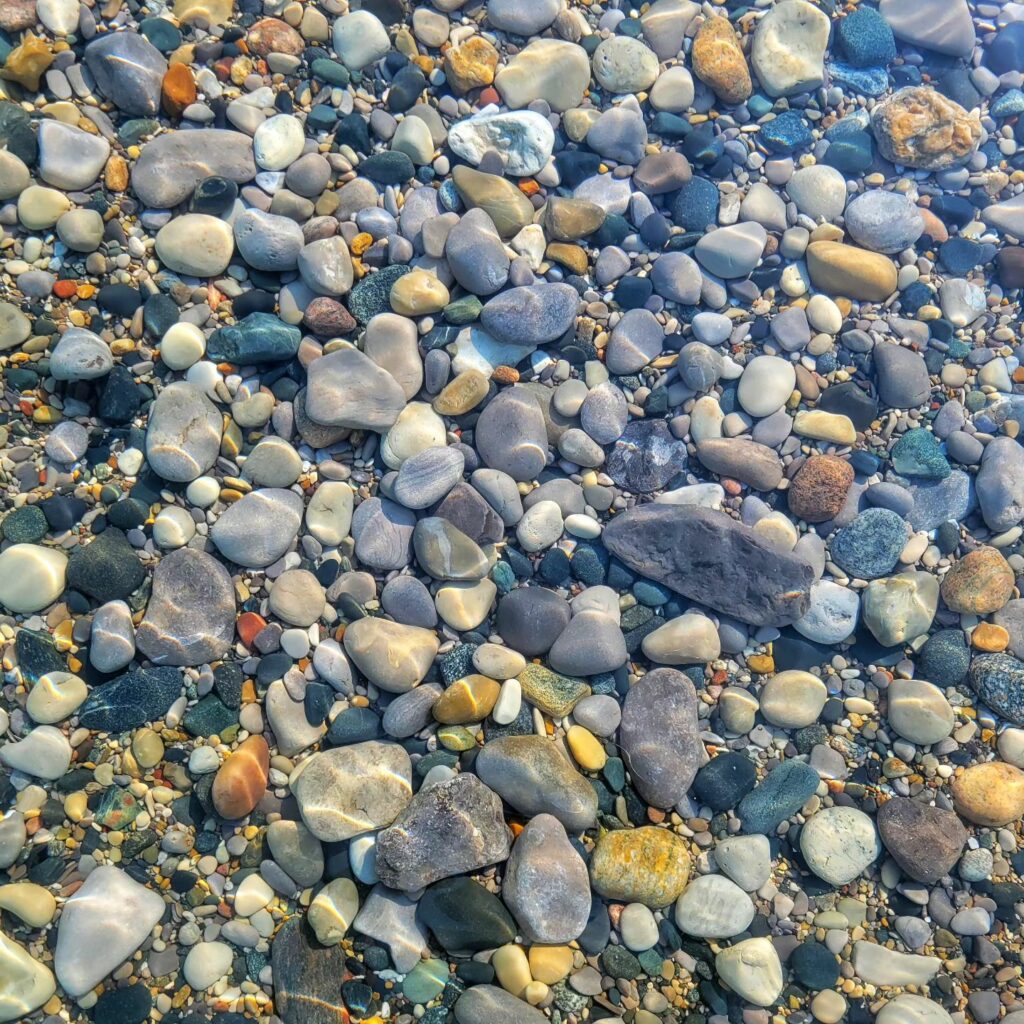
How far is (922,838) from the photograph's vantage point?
2951mm

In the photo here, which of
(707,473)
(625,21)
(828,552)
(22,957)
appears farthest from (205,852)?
(625,21)

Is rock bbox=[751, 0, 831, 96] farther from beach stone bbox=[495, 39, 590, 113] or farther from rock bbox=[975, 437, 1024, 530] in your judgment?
rock bbox=[975, 437, 1024, 530]

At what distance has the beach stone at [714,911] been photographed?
2865 millimetres

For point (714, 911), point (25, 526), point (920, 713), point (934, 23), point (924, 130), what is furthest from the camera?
point (934, 23)

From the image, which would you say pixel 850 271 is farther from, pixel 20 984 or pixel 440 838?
pixel 20 984

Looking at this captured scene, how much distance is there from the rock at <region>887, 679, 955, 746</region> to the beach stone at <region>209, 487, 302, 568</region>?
2.61 metres

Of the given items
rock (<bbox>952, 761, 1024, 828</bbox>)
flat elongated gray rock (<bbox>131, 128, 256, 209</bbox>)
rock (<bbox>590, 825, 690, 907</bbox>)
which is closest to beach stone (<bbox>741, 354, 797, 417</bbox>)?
rock (<bbox>952, 761, 1024, 828</bbox>)

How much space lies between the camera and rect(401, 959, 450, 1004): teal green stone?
2.77 metres

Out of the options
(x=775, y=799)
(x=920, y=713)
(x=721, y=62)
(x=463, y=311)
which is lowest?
(x=775, y=799)

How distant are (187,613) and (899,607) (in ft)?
9.55

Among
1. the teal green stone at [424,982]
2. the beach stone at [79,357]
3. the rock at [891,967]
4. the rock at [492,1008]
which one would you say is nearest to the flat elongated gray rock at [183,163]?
the beach stone at [79,357]

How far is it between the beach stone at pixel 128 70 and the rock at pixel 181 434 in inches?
51.6

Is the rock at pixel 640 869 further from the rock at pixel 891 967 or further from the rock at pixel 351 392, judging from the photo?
the rock at pixel 351 392

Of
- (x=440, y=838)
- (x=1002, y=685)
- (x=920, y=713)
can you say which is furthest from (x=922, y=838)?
(x=440, y=838)
